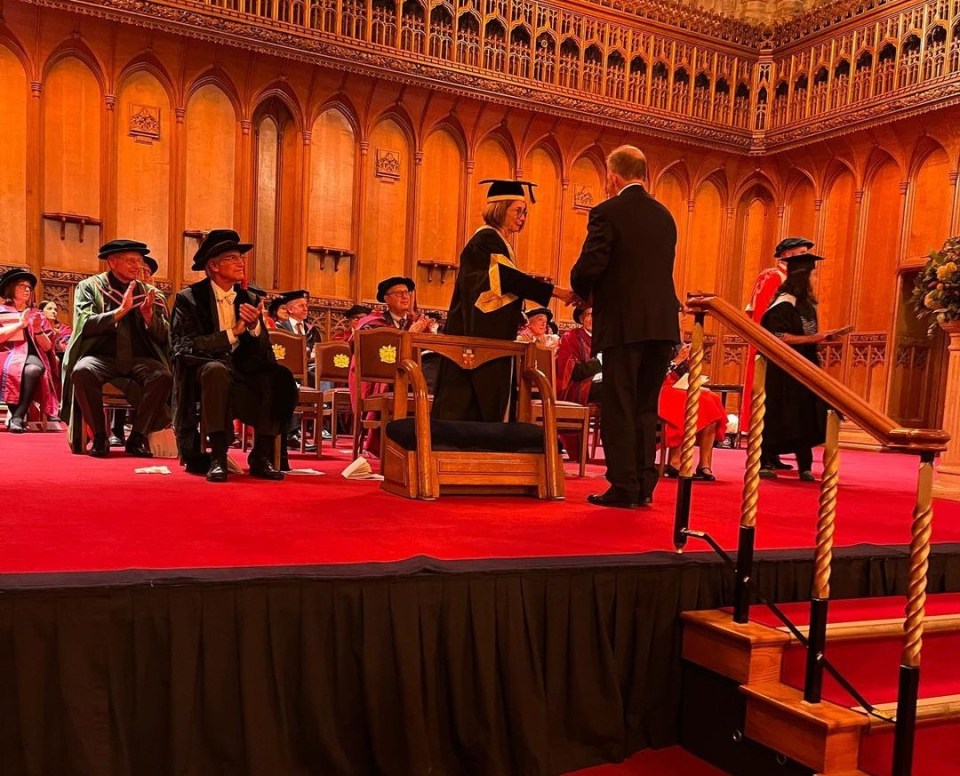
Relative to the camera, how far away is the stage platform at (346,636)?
2.06 metres

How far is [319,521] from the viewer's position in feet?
10.7

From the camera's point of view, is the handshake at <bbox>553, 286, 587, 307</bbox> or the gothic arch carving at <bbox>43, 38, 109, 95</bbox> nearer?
the handshake at <bbox>553, 286, 587, 307</bbox>

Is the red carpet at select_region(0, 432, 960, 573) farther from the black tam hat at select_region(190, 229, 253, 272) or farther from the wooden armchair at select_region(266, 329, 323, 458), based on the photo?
the wooden armchair at select_region(266, 329, 323, 458)

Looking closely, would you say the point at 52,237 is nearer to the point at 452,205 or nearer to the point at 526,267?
the point at 452,205

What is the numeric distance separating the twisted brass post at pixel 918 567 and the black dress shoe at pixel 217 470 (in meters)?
3.40

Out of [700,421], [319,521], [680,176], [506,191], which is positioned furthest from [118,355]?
[680,176]

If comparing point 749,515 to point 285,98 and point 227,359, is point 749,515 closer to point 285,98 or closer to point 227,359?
point 227,359

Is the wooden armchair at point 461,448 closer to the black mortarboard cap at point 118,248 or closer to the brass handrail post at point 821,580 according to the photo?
the brass handrail post at point 821,580

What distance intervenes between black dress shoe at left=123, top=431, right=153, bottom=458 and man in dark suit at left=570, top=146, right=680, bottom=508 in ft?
10.5

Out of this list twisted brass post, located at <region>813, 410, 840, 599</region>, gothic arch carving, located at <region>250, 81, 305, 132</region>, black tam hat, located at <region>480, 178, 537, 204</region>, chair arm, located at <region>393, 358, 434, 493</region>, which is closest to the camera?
twisted brass post, located at <region>813, 410, 840, 599</region>

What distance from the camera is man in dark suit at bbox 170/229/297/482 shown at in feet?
15.1

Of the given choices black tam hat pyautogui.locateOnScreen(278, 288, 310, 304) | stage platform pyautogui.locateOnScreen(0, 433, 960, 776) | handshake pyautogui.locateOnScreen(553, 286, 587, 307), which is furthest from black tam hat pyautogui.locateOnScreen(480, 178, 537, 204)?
black tam hat pyautogui.locateOnScreen(278, 288, 310, 304)

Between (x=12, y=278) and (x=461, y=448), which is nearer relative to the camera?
(x=461, y=448)

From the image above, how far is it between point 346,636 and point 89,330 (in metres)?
4.17
